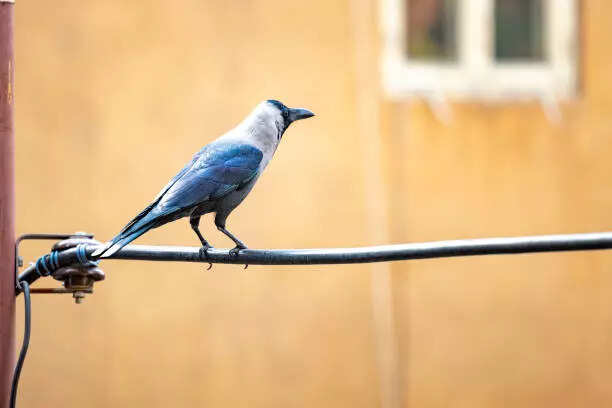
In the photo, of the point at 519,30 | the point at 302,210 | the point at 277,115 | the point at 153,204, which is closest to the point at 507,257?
the point at 302,210

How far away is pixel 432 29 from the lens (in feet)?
25.2

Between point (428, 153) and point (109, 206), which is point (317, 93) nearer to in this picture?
point (428, 153)

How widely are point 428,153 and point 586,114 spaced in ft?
4.33

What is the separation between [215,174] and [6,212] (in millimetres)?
1074

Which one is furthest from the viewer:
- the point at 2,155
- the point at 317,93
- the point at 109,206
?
the point at 317,93

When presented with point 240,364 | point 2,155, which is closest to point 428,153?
point 240,364

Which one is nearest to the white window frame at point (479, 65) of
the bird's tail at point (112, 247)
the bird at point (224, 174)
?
the bird at point (224, 174)

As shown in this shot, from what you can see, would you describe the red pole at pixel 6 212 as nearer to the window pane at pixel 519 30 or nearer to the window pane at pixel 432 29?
the window pane at pixel 432 29

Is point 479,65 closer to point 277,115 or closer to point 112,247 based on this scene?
point 277,115

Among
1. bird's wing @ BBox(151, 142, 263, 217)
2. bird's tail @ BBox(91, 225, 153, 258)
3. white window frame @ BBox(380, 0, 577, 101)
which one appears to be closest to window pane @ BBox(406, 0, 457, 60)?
white window frame @ BBox(380, 0, 577, 101)

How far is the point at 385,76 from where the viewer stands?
24.1ft

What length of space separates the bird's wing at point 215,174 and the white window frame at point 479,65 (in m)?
3.52

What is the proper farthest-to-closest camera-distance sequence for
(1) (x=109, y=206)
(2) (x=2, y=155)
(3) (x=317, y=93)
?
(3) (x=317, y=93) < (1) (x=109, y=206) < (2) (x=2, y=155)

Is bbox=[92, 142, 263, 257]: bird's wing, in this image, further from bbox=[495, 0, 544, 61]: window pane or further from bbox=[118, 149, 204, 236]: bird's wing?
bbox=[495, 0, 544, 61]: window pane
